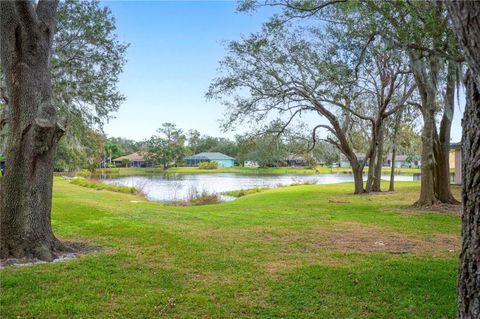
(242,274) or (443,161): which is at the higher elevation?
(443,161)

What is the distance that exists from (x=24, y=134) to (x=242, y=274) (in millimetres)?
3550

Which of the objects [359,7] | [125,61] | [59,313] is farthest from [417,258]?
[125,61]

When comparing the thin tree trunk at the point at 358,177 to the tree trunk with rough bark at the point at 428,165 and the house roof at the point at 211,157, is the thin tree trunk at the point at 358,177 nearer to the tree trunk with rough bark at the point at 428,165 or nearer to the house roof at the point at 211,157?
the tree trunk with rough bark at the point at 428,165

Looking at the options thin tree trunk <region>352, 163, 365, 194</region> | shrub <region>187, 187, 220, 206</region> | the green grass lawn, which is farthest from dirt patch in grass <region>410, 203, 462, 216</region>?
shrub <region>187, 187, 220, 206</region>

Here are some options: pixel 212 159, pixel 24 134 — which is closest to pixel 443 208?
pixel 24 134

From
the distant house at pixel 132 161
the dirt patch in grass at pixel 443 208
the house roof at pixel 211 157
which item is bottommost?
the dirt patch in grass at pixel 443 208

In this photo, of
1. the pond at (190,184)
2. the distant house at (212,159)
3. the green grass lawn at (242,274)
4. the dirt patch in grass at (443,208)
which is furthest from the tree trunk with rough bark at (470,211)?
the distant house at (212,159)

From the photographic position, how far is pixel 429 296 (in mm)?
3961

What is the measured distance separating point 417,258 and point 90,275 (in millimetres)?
4557

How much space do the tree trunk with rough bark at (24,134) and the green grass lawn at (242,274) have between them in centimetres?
64

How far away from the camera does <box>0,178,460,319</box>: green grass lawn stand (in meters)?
3.64

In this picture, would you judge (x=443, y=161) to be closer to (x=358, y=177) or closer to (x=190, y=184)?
(x=358, y=177)

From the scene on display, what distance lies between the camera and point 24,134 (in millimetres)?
5176

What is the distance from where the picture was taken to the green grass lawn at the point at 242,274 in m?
3.64
